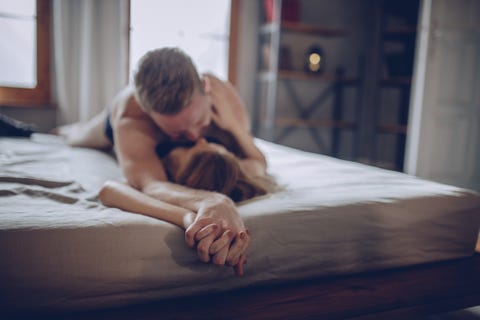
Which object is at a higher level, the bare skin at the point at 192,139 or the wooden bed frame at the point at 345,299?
the bare skin at the point at 192,139

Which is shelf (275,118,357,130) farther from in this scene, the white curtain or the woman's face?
the woman's face

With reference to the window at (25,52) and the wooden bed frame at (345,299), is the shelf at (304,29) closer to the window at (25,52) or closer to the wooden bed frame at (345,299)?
the window at (25,52)

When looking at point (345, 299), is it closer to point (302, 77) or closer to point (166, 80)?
point (166, 80)

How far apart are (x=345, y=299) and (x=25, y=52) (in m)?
3.00

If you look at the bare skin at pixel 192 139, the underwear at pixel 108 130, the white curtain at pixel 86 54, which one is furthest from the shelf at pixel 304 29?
the underwear at pixel 108 130

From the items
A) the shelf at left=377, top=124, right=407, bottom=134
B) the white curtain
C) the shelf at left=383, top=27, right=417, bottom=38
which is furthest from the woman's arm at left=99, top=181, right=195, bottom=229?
the shelf at left=383, top=27, right=417, bottom=38

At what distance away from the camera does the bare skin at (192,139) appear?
0.75 meters

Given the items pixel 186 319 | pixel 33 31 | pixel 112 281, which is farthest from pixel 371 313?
pixel 33 31

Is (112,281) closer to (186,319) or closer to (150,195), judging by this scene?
(186,319)

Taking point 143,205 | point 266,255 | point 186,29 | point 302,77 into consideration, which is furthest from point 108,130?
point 302,77

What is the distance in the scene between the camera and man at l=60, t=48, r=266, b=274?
752 millimetres

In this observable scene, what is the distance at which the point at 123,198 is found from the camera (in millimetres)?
918

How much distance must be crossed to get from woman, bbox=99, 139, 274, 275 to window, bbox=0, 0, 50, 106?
2.24 meters

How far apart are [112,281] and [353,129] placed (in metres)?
3.46
